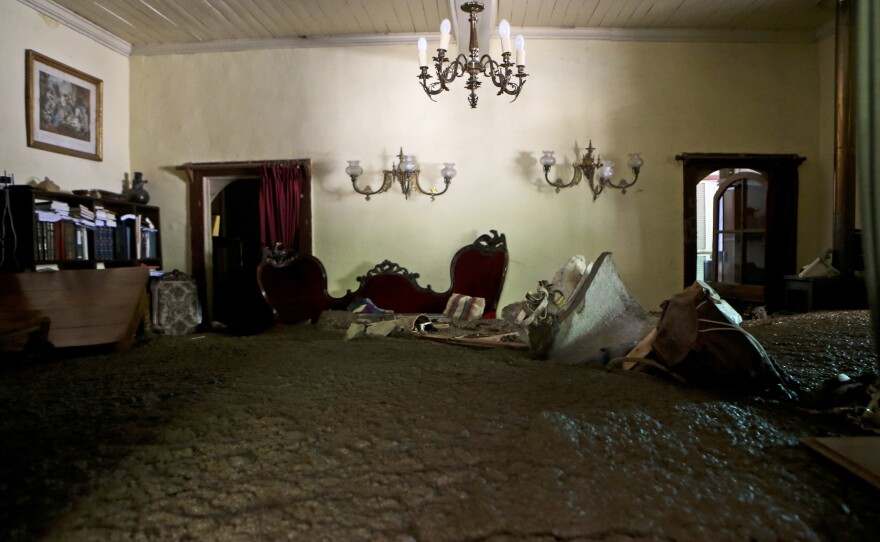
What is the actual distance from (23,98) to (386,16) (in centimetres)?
332

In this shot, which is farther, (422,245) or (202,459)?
(422,245)

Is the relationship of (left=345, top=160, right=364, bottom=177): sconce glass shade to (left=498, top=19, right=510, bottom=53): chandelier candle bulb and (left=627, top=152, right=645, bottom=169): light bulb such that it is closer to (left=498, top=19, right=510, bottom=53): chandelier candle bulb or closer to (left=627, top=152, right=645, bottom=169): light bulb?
(left=498, top=19, right=510, bottom=53): chandelier candle bulb

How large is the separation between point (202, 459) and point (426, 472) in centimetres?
58

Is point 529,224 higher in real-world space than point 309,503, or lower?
higher

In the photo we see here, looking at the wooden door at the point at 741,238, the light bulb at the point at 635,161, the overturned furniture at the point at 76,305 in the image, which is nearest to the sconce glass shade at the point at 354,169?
the overturned furniture at the point at 76,305

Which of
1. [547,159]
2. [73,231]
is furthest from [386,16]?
[73,231]

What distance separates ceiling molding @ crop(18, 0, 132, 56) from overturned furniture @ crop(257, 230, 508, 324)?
290 cm

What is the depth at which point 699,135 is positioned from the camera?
4.97 m

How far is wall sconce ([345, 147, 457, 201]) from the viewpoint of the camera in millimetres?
4805

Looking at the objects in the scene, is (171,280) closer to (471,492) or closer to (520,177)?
(520,177)

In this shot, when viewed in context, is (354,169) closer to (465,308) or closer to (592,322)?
(465,308)

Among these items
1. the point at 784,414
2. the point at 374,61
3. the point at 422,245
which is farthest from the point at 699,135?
the point at 784,414

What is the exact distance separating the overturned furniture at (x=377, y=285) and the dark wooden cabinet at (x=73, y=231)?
Result: 143cm

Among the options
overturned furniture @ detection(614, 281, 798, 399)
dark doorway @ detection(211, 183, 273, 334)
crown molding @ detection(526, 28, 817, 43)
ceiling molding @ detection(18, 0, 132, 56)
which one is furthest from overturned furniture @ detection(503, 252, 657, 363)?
ceiling molding @ detection(18, 0, 132, 56)
